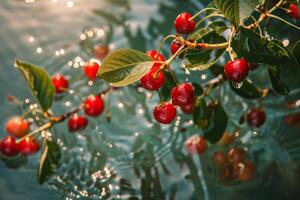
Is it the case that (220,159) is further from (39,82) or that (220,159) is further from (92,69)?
(39,82)

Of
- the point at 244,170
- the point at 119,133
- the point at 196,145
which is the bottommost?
the point at 244,170

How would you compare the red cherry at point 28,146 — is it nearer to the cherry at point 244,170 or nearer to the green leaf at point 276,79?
the cherry at point 244,170

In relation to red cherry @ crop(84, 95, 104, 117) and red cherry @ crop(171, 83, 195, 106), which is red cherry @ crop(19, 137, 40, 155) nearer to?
red cherry @ crop(84, 95, 104, 117)

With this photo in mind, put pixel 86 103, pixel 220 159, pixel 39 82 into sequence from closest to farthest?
pixel 39 82 → pixel 86 103 → pixel 220 159

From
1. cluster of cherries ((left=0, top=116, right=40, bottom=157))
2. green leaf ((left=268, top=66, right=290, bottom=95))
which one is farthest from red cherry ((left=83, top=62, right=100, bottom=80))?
green leaf ((left=268, top=66, right=290, bottom=95))

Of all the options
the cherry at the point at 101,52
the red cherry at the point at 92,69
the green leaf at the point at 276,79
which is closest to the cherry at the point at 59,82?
the red cherry at the point at 92,69

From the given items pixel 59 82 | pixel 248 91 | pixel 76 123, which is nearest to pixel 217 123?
pixel 248 91

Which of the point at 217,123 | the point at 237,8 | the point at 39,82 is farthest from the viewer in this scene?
the point at 217,123
